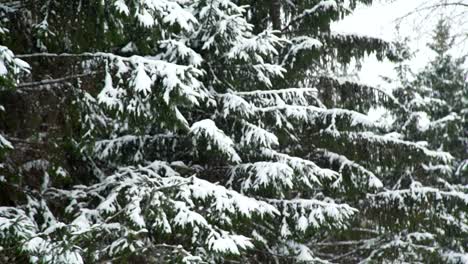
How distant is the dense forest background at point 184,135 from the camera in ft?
14.2

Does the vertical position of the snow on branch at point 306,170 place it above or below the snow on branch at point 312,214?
above

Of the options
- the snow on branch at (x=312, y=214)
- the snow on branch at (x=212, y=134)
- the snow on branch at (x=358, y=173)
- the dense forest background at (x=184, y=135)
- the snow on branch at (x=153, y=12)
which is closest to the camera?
the snow on branch at (x=153, y=12)

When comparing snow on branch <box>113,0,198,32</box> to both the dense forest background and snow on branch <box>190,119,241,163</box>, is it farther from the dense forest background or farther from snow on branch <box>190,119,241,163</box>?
snow on branch <box>190,119,241,163</box>

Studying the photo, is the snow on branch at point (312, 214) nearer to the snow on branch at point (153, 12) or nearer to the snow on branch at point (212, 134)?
the snow on branch at point (212, 134)

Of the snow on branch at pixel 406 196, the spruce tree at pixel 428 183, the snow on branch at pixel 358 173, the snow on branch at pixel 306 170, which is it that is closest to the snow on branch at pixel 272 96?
the snow on branch at pixel 306 170

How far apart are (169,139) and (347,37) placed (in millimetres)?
3732

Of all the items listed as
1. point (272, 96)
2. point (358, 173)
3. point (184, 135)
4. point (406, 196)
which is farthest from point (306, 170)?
point (406, 196)

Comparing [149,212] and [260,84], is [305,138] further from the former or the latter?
[149,212]

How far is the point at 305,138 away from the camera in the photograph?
8133mm

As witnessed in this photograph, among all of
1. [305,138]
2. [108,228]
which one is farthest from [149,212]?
[305,138]

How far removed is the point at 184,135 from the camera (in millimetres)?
6320

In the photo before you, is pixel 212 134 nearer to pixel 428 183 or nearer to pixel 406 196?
pixel 406 196

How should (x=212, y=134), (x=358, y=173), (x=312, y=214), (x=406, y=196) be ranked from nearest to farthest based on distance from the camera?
(x=212, y=134), (x=312, y=214), (x=358, y=173), (x=406, y=196)

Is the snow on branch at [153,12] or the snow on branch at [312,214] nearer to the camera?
the snow on branch at [153,12]
